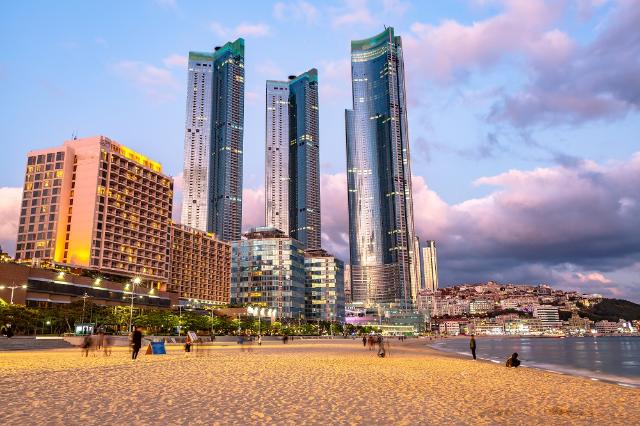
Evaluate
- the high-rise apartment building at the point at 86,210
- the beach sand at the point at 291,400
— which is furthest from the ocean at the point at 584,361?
the high-rise apartment building at the point at 86,210

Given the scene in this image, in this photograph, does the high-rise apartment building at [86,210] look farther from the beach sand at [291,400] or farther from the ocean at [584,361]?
the beach sand at [291,400]

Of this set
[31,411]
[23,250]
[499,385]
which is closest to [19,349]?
[31,411]

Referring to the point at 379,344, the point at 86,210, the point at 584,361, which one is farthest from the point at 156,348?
the point at 86,210

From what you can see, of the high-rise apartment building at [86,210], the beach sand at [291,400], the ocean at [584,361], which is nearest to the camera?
the beach sand at [291,400]

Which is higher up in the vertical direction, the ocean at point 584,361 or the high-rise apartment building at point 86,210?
the high-rise apartment building at point 86,210

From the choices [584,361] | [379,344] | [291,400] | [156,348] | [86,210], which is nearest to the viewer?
[291,400]

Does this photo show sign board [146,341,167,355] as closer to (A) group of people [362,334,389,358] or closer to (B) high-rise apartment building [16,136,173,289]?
(A) group of people [362,334,389,358]

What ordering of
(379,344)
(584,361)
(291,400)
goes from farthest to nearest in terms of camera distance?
1. (584,361)
2. (379,344)
3. (291,400)

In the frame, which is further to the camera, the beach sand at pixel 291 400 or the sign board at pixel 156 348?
the sign board at pixel 156 348

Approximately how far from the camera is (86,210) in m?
135

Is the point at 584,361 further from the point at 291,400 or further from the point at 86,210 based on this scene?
the point at 86,210

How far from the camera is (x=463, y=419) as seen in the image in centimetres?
1291

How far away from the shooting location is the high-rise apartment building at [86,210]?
442ft

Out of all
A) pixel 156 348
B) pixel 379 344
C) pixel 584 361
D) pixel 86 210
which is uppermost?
pixel 86 210
